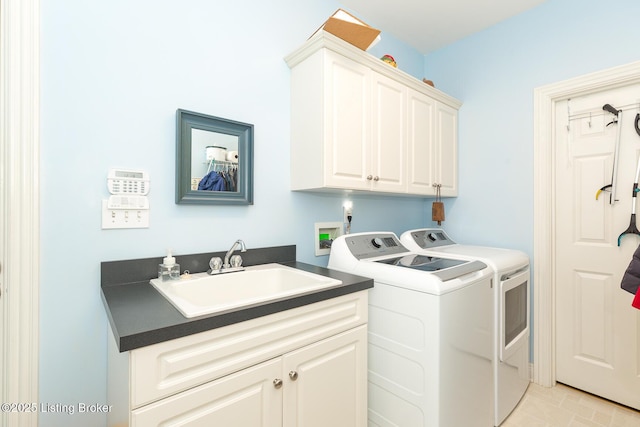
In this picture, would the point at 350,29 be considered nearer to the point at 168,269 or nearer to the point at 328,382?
the point at 168,269

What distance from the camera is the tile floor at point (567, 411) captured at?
1686mm

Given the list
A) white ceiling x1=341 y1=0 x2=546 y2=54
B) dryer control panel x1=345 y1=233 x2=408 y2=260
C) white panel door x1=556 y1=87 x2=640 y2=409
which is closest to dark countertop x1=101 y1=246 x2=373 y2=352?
dryer control panel x1=345 y1=233 x2=408 y2=260

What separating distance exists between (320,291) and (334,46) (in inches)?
50.4

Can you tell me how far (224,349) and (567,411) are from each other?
216 centimetres

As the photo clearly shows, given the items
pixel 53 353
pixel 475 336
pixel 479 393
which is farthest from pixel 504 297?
pixel 53 353

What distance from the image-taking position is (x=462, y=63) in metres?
2.52

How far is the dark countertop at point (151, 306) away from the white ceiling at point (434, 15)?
197 cm

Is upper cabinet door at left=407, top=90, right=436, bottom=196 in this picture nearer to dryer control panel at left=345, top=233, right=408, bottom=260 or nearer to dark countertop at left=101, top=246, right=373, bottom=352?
dryer control panel at left=345, top=233, right=408, bottom=260

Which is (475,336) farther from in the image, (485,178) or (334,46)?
(334,46)

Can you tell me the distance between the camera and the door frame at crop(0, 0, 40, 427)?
1027 mm

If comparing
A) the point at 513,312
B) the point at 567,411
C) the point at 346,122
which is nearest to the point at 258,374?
the point at 346,122

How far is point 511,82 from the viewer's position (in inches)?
88.4

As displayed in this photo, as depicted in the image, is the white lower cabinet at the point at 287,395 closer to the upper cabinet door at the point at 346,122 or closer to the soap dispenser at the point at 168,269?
the soap dispenser at the point at 168,269

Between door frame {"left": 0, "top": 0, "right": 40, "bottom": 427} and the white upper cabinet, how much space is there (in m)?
1.14
